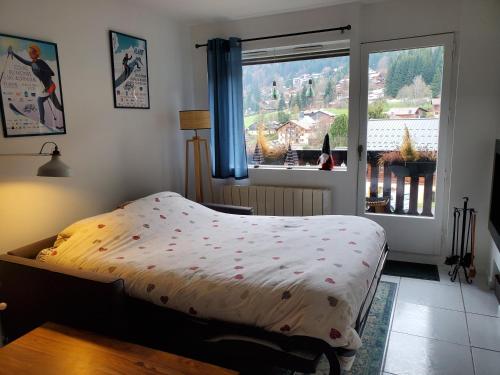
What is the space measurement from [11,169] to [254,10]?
2.57 meters

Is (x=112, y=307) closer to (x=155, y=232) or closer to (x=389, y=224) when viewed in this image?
(x=155, y=232)

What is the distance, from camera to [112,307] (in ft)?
6.35

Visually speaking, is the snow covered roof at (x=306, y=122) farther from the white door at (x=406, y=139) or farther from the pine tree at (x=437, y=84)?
the pine tree at (x=437, y=84)

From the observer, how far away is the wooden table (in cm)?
162

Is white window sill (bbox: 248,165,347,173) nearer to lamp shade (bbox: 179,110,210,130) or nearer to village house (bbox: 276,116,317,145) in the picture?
village house (bbox: 276,116,317,145)

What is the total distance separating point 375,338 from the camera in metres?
2.49

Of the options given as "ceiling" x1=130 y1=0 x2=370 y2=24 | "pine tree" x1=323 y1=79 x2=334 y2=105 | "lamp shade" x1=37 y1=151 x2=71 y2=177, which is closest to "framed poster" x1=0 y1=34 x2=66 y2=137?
"lamp shade" x1=37 y1=151 x2=71 y2=177

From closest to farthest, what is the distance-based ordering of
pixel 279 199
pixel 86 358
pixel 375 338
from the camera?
pixel 86 358
pixel 375 338
pixel 279 199

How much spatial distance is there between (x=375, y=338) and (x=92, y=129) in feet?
8.54

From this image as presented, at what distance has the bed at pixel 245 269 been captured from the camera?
1759 mm

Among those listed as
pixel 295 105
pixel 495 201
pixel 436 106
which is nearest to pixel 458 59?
pixel 436 106

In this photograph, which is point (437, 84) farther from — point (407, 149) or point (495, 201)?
point (495, 201)

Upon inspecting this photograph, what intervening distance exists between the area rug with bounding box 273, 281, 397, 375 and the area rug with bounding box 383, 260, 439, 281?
0.31 metres

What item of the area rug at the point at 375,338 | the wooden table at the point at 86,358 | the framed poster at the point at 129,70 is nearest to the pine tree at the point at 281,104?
the framed poster at the point at 129,70
